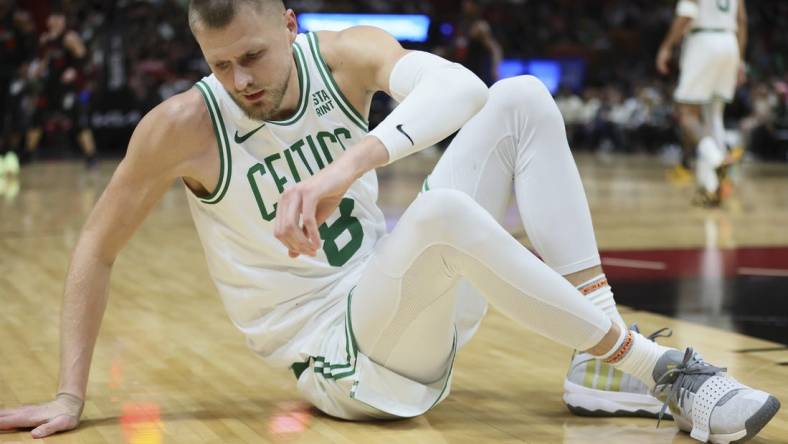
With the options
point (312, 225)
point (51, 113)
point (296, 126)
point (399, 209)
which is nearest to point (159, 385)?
point (296, 126)

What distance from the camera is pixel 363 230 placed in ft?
7.93

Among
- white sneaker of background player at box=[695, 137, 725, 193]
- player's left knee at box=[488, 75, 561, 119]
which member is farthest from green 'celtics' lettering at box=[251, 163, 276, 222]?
white sneaker of background player at box=[695, 137, 725, 193]

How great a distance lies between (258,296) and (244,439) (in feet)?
0.98

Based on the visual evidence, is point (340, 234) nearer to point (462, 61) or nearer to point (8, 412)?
point (8, 412)

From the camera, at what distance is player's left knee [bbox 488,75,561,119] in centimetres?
232

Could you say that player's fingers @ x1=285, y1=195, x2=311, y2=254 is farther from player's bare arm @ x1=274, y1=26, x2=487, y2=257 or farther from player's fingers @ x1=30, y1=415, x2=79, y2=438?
player's fingers @ x1=30, y1=415, x2=79, y2=438

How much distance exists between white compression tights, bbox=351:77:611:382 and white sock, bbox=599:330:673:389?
64 millimetres

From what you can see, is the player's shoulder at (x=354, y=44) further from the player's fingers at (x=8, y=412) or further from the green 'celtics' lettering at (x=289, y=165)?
the player's fingers at (x=8, y=412)

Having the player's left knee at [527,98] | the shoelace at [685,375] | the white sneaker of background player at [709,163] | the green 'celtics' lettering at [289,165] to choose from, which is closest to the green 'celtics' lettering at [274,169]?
the green 'celtics' lettering at [289,165]

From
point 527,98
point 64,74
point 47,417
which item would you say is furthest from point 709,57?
point 64,74

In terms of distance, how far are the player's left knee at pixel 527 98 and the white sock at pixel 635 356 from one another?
0.49 m

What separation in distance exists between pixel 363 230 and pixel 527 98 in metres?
0.44

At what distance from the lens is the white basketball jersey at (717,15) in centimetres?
773

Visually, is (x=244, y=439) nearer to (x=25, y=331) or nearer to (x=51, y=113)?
(x=25, y=331)
